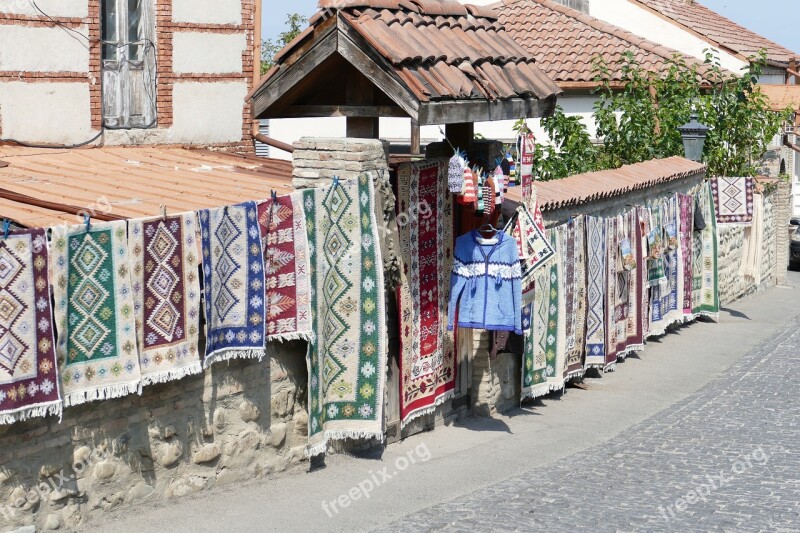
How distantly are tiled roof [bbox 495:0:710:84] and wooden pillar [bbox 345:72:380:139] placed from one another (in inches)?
492

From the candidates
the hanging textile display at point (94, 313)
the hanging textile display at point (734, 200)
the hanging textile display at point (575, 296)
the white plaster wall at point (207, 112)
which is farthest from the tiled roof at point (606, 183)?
the hanging textile display at point (94, 313)

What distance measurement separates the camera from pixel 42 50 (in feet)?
41.9

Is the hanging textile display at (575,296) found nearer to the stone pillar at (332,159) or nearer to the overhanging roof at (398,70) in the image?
the overhanging roof at (398,70)

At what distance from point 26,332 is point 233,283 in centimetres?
180

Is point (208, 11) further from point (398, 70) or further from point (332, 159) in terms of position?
point (332, 159)

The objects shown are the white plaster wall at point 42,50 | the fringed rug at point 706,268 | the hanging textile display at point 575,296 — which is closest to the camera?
the hanging textile display at point 575,296

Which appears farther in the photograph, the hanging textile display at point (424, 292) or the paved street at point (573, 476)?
the hanging textile display at point (424, 292)

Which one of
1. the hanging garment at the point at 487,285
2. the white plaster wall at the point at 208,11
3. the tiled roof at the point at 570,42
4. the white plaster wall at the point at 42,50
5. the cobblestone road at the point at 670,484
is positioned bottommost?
the cobblestone road at the point at 670,484

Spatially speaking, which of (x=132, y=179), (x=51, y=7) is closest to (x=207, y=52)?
(x=51, y=7)

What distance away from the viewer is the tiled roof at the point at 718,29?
1064 inches

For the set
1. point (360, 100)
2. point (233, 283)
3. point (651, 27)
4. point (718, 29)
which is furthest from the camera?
point (718, 29)

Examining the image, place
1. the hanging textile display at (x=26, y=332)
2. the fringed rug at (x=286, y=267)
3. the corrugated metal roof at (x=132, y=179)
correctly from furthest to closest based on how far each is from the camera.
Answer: the corrugated metal roof at (x=132, y=179)
the fringed rug at (x=286, y=267)
the hanging textile display at (x=26, y=332)

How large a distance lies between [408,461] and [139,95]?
20.8ft

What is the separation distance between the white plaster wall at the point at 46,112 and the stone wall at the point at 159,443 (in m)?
5.48
